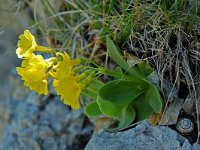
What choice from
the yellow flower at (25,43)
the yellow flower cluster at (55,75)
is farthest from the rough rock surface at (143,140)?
the yellow flower at (25,43)

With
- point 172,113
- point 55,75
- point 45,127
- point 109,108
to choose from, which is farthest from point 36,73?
point 45,127

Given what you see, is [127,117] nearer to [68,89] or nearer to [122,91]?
[122,91]

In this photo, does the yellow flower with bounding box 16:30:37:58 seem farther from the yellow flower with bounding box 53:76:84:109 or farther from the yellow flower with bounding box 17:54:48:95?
the yellow flower with bounding box 53:76:84:109

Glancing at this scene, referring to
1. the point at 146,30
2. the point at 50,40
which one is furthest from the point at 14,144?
the point at 146,30

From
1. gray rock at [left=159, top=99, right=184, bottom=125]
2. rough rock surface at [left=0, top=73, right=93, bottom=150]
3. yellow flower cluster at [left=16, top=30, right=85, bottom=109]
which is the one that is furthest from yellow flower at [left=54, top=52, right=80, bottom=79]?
rough rock surface at [left=0, top=73, right=93, bottom=150]

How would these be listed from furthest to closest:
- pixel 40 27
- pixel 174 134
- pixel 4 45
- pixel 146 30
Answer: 1. pixel 4 45
2. pixel 40 27
3. pixel 146 30
4. pixel 174 134

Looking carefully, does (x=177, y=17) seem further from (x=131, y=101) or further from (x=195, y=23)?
(x=131, y=101)
